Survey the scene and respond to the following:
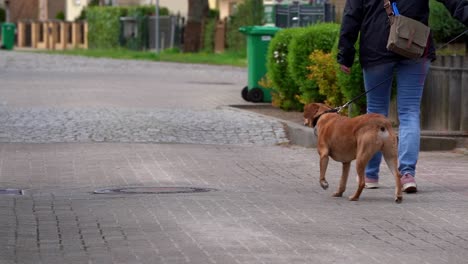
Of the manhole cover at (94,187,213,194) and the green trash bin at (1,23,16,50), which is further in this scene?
the green trash bin at (1,23,16,50)

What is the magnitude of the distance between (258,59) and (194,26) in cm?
2861

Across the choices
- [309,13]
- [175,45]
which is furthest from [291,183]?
[175,45]

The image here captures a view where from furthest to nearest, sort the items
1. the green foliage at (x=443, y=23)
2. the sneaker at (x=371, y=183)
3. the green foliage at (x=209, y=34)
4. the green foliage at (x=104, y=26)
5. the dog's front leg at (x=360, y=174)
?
1. the green foliage at (x=104, y=26)
2. the green foliage at (x=209, y=34)
3. the green foliage at (x=443, y=23)
4. the sneaker at (x=371, y=183)
5. the dog's front leg at (x=360, y=174)

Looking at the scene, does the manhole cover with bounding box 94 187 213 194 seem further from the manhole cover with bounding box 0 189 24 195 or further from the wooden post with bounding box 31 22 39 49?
the wooden post with bounding box 31 22 39 49

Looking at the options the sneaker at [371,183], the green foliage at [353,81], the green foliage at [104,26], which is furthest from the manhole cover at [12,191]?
the green foliage at [104,26]

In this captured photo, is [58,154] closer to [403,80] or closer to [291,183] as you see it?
[291,183]

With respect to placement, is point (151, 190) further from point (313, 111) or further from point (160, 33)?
point (160, 33)

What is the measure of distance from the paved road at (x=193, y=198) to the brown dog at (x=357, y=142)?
0.21 meters

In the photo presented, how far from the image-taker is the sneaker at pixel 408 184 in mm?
10297

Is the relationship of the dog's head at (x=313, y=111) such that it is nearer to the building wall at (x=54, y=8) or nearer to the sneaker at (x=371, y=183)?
the sneaker at (x=371, y=183)

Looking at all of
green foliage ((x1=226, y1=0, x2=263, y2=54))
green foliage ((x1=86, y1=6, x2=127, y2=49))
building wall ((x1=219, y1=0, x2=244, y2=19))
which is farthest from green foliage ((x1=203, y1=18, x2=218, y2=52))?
building wall ((x1=219, y1=0, x2=244, y2=19))

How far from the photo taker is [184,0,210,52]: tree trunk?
48.3m

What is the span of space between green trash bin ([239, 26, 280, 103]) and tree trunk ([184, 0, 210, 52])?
27.7 meters

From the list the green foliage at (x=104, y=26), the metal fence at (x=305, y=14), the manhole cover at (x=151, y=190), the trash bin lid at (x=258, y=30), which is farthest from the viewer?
the green foliage at (x=104, y=26)
